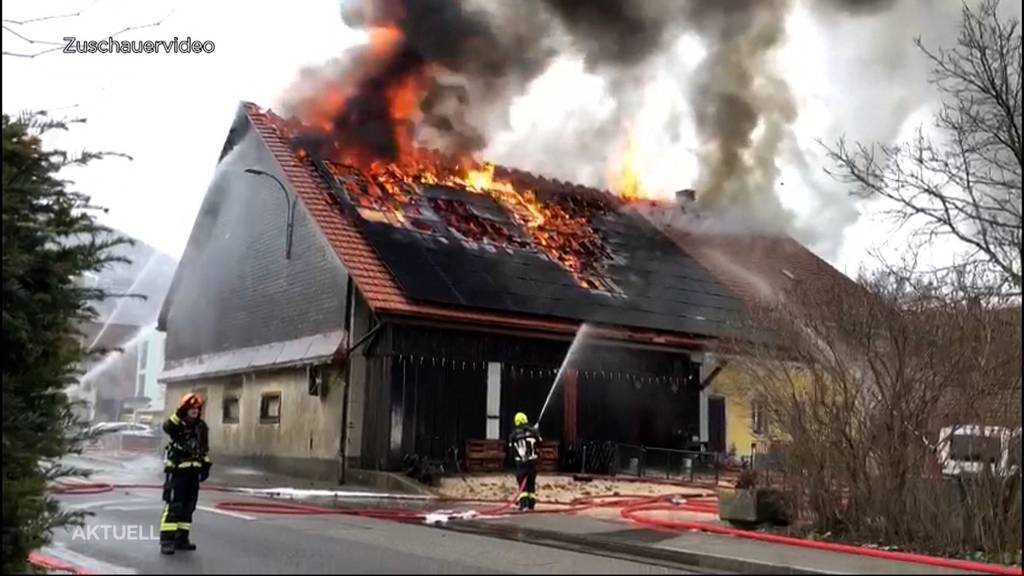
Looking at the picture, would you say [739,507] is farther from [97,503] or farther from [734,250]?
[734,250]

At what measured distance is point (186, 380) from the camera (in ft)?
77.7

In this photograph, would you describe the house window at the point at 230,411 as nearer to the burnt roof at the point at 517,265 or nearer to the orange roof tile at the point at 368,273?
the orange roof tile at the point at 368,273

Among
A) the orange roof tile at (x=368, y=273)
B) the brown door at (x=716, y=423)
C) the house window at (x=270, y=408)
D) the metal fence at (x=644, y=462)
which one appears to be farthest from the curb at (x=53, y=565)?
the brown door at (x=716, y=423)

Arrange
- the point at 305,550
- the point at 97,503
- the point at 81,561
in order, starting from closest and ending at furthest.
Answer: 1. the point at 81,561
2. the point at 305,550
3. the point at 97,503

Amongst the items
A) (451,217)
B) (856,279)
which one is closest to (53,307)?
(856,279)

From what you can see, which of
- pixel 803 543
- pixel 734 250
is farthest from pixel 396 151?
pixel 803 543

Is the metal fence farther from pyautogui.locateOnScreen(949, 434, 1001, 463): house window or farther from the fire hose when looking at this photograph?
pyautogui.locateOnScreen(949, 434, 1001, 463): house window

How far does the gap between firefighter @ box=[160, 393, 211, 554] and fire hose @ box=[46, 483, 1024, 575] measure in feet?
3.17

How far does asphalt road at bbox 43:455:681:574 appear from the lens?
26.3ft

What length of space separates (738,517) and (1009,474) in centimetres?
294

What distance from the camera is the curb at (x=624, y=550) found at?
8.70 metres

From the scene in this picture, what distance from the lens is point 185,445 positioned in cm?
888

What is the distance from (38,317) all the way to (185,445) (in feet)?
7.06

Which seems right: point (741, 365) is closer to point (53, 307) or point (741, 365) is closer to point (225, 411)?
A: point (53, 307)
